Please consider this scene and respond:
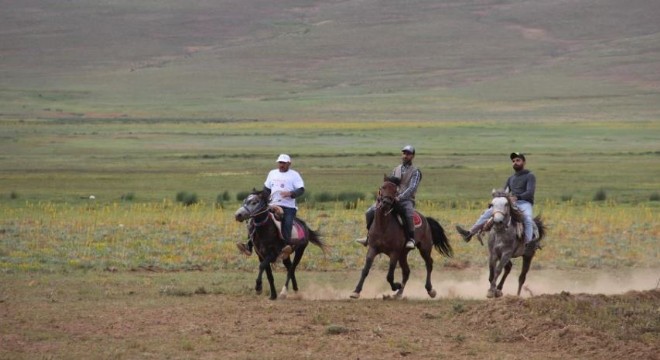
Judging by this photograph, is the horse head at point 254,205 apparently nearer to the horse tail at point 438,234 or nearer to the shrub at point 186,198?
the horse tail at point 438,234

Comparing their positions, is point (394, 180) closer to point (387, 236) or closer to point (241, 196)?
point (387, 236)

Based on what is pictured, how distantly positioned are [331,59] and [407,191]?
133629mm

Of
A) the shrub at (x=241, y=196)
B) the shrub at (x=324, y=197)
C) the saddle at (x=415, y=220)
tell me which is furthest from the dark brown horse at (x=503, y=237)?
the shrub at (x=241, y=196)

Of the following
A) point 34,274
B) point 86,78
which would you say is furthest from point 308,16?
point 34,274

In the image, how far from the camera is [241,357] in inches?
482

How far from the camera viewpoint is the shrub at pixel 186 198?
3519 cm

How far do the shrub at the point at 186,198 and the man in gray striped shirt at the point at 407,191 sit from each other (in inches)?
726

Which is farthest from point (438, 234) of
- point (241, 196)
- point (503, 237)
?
point (241, 196)

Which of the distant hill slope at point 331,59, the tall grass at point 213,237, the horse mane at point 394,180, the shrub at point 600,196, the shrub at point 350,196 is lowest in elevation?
the tall grass at point 213,237

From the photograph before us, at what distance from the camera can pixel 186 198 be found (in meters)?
36.2

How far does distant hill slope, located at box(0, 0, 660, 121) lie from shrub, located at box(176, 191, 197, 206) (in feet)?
200

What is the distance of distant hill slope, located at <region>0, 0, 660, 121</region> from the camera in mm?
112000

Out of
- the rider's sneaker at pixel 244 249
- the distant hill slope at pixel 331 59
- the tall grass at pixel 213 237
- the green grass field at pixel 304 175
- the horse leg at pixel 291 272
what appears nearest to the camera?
the rider's sneaker at pixel 244 249

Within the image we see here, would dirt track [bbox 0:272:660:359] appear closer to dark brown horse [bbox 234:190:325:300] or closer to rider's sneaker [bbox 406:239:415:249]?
dark brown horse [bbox 234:190:325:300]
